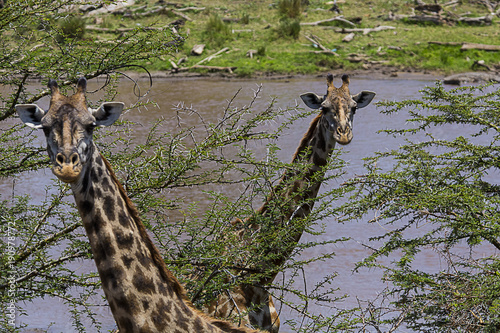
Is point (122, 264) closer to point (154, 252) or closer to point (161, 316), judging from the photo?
point (154, 252)

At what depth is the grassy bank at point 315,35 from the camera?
1912 cm

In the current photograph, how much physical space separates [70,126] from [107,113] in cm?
29

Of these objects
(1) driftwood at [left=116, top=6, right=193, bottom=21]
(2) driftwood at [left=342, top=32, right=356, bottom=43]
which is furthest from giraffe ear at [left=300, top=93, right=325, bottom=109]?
(1) driftwood at [left=116, top=6, right=193, bottom=21]

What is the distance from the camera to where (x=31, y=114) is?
3.39 meters

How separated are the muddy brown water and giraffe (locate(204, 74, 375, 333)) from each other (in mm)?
273

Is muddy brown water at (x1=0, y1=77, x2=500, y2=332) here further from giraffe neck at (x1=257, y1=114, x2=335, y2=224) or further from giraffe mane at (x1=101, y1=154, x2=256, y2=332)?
giraffe mane at (x1=101, y1=154, x2=256, y2=332)

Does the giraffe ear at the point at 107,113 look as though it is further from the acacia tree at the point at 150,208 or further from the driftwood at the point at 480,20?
the driftwood at the point at 480,20

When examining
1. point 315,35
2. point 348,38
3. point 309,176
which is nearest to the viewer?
point 309,176

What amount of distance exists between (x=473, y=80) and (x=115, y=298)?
15966mm

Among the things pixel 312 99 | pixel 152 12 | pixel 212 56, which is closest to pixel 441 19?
pixel 212 56

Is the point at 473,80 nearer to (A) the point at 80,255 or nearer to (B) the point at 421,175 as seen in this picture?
(B) the point at 421,175

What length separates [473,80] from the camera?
685 inches

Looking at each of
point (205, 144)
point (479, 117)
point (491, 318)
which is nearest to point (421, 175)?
point (479, 117)

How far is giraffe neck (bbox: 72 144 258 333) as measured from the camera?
10.4ft
